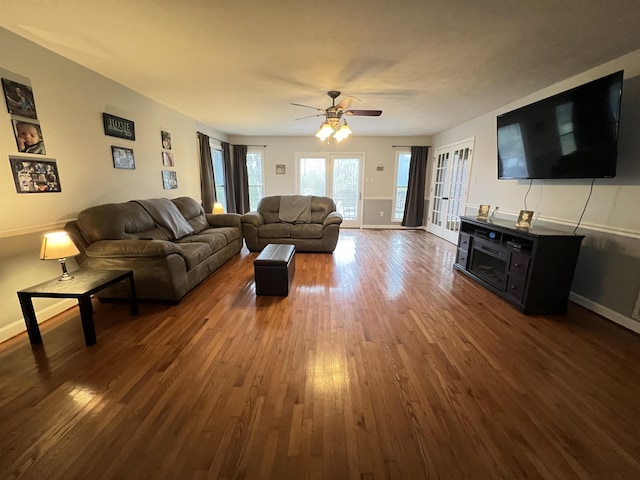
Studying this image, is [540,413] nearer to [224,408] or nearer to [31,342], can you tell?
[224,408]

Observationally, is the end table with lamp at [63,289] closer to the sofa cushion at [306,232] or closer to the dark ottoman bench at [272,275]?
the dark ottoman bench at [272,275]

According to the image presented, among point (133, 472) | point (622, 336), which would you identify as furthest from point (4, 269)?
point (622, 336)

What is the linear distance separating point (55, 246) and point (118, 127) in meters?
1.85

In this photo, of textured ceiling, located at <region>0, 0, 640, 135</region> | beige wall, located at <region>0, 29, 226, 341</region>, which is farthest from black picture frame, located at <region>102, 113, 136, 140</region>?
textured ceiling, located at <region>0, 0, 640, 135</region>

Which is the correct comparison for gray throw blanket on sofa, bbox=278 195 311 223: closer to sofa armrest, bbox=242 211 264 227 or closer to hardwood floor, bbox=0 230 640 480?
sofa armrest, bbox=242 211 264 227

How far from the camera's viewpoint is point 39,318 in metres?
2.31

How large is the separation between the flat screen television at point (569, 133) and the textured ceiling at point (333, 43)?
1.17 feet

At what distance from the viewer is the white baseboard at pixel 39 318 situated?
6.79ft

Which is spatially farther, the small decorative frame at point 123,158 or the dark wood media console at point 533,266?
the small decorative frame at point 123,158

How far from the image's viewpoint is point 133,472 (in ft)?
3.74

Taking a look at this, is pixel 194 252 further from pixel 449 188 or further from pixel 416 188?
pixel 416 188

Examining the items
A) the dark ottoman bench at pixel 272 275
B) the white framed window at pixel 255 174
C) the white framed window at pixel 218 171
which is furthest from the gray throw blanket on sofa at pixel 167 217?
the white framed window at pixel 255 174

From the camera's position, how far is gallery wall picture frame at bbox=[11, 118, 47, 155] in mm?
2141

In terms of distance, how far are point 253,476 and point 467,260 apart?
346 centimetres
